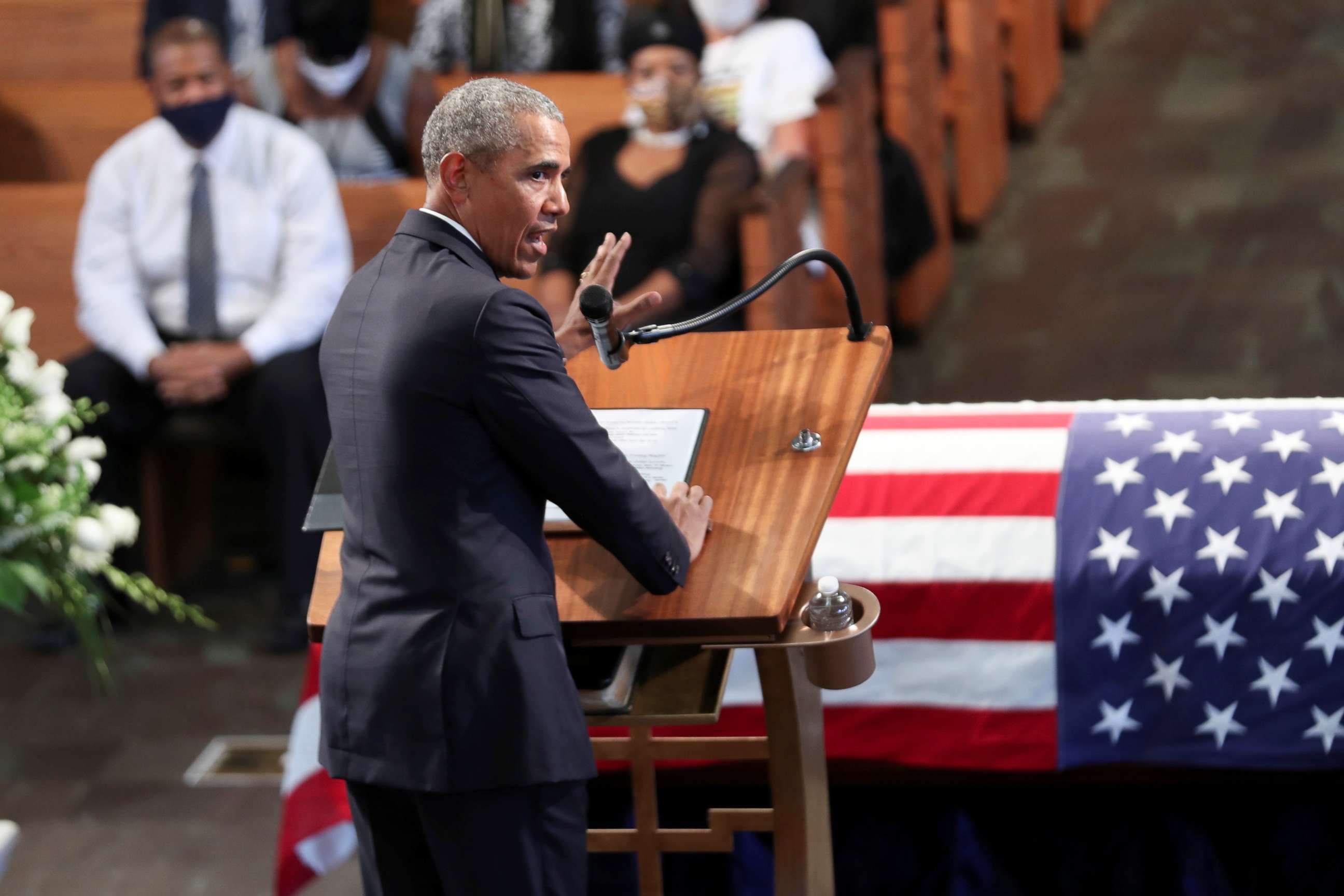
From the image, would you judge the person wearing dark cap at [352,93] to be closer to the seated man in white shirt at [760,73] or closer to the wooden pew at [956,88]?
the seated man in white shirt at [760,73]

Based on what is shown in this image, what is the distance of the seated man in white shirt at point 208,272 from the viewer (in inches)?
156

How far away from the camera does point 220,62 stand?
13.7ft

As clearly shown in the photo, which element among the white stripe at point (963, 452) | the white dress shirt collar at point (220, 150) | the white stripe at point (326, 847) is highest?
the white dress shirt collar at point (220, 150)

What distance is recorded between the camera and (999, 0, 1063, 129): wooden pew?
18.2ft

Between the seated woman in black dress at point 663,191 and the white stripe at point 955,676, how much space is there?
1.58 meters

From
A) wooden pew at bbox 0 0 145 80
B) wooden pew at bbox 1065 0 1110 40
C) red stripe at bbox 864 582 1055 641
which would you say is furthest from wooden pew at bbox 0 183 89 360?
wooden pew at bbox 1065 0 1110 40

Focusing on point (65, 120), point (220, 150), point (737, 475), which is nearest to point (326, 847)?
point (737, 475)

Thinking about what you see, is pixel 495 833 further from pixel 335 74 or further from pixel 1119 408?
pixel 335 74

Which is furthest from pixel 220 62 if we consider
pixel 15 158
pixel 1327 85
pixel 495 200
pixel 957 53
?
pixel 1327 85

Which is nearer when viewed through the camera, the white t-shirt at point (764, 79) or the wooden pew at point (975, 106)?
the white t-shirt at point (764, 79)

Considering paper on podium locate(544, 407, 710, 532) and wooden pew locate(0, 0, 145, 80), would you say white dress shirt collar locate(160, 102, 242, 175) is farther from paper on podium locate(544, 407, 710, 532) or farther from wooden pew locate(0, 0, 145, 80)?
paper on podium locate(544, 407, 710, 532)

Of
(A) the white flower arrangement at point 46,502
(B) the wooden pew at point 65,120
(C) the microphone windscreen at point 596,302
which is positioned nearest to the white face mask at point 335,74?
(B) the wooden pew at point 65,120

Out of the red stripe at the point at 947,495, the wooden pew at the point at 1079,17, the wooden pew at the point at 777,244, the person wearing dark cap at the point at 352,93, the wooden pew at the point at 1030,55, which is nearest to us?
the red stripe at the point at 947,495

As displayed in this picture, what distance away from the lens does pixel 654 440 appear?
189 cm
